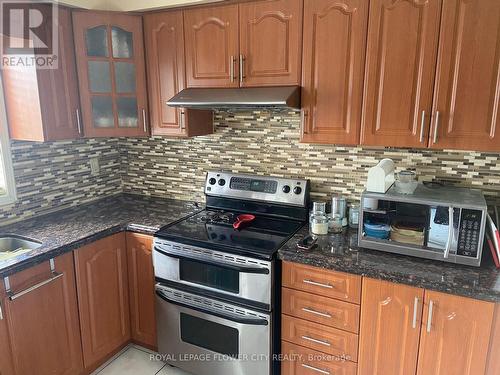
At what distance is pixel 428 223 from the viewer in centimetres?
163

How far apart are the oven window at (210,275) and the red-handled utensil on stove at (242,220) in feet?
0.97

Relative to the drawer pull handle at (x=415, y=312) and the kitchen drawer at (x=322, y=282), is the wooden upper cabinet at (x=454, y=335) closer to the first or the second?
the drawer pull handle at (x=415, y=312)

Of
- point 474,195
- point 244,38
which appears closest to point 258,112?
point 244,38

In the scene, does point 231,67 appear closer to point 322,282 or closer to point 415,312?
point 322,282

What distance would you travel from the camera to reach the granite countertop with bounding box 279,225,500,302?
56.8 inches

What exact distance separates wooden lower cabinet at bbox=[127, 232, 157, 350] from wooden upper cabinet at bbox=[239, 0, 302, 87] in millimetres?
1115

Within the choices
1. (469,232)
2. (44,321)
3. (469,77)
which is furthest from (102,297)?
(469,77)

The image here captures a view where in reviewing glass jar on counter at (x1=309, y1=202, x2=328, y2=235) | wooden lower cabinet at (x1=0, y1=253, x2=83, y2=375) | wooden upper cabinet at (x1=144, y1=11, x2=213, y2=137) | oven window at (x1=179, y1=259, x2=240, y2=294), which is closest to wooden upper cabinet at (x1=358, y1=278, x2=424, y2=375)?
glass jar on counter at (x1=309, y1=202, x2=328, y2=235)

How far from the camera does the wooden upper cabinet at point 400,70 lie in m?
1.61

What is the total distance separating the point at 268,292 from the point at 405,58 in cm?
125

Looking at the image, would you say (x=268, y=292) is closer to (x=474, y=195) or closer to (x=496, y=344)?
(x=496, y=344)

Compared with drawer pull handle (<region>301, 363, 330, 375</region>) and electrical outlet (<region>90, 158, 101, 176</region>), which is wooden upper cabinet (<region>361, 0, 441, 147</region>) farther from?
electrical outlet (<region>90, 158, 101, 176</region>)

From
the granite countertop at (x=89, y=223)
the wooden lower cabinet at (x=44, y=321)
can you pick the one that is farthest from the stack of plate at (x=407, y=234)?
the wooden lower cabinet at (x=44, y=321)

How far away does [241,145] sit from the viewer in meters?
2.40
